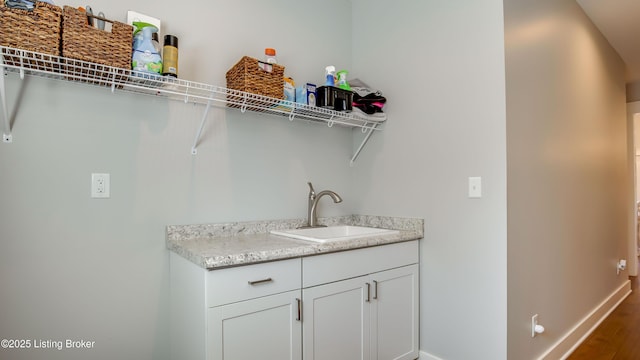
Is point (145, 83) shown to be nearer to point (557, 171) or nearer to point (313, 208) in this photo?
point (313, 208)

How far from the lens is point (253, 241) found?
1617 mm

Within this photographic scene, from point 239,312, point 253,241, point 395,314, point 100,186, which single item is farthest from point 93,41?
point 395,314

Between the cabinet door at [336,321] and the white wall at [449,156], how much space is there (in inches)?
19.9

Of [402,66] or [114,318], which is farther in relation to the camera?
[402,66]

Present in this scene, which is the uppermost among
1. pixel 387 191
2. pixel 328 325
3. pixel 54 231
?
pixel 387 191

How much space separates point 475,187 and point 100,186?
1748 millimetres

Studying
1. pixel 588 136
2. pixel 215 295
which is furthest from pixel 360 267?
pixel 588 136

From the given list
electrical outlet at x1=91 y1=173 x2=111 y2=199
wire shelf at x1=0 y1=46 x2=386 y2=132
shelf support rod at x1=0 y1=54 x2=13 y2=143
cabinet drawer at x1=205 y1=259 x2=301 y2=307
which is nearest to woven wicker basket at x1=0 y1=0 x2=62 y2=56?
wire shelf at x1=0 y1=46 x2=386 y2=132

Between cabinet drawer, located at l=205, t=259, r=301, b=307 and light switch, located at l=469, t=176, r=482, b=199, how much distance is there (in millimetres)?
965

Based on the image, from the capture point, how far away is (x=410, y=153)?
206 centimetres

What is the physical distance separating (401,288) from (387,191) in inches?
24.0

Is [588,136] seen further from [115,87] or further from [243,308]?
[115,87]

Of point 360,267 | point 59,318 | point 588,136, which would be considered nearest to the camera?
point 59,318

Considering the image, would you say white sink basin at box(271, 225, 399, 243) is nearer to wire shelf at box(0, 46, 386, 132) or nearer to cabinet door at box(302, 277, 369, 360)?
cabinet door at box(302, 277, 369, 360)
